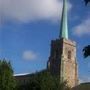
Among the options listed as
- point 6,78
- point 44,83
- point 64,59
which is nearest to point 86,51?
point 6,78

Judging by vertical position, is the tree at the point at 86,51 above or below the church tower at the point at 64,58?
below

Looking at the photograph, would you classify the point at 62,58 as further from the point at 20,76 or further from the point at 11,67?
the point at 11,67

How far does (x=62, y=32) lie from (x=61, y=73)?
18069 millimetres

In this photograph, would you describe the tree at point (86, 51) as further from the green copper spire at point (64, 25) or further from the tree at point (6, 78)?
the green copper spire at point (64, 25)

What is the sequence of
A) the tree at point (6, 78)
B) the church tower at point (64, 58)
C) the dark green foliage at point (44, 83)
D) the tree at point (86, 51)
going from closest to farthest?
the tree at point (86, 51) < the tree at point (6, 78) < the dark green foliage at point (44, 83) < the church tower at point (64, 58)

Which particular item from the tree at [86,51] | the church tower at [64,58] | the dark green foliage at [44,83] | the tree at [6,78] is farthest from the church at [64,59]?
the tree at [86,51]

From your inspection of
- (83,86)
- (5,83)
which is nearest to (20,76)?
(83,86)

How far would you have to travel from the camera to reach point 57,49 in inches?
5517

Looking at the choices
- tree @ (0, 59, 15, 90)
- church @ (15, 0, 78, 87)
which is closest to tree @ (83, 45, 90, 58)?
tree @ (0, 59, 15, 90)

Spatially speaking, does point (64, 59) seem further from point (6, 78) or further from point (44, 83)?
point (6, 78)

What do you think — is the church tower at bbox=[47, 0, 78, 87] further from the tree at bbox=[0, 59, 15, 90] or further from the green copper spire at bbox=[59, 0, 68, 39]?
the tree at bbox=[0, 59, 15, 90]

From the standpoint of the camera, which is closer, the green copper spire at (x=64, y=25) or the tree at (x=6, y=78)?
the tree at (x=6, y=78)

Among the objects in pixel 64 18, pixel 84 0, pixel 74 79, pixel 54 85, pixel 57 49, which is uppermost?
pixel 64 18

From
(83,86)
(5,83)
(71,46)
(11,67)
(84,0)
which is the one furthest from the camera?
(71,46)
